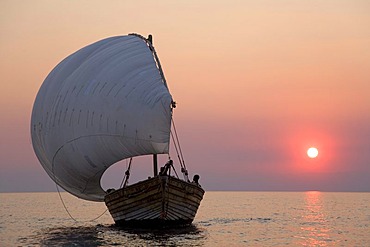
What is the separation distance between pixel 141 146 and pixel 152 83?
2855 millimetres

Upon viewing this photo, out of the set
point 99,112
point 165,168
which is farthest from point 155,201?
point 99,112

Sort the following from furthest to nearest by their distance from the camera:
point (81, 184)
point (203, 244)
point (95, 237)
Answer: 1. point (81, 184)
2. point (95, 237)
3. point (203, 244)

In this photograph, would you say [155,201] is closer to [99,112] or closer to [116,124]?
[116,124]

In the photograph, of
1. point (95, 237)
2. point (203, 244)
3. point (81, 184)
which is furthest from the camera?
point (81, 184)

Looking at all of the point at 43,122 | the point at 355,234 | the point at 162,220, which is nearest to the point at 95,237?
the point at 162,220

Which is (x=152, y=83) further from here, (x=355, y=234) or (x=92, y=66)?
(x=355, y=234)

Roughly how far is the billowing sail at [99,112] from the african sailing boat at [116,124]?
44 mm

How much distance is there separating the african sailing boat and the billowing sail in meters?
0.04

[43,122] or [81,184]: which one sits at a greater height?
[43,122]

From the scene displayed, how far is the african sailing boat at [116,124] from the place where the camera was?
3650 centimetres

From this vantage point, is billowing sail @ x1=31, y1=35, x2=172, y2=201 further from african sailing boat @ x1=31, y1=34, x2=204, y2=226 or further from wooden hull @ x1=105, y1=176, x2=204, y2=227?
wooden hull @ x1=105, y1=176, x2=204, y2=227

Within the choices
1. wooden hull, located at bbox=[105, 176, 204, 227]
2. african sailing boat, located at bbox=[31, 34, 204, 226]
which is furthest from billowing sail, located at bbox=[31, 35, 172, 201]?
wooden hull, located at bbox=[105, 176, 204, 227]

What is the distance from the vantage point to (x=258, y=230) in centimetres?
4753

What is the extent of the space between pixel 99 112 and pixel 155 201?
15.5ft
